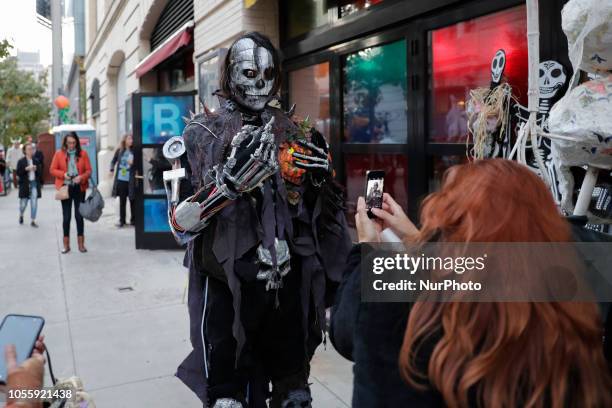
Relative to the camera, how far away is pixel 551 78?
10.6 feet

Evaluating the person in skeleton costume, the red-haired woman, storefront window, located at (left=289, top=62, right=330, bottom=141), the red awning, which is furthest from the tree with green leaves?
the red-haired woman

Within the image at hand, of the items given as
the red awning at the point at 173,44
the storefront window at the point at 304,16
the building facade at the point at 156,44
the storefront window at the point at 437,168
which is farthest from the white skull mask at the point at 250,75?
the red awning at the point at 173,44

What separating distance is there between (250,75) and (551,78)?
1.73 metres

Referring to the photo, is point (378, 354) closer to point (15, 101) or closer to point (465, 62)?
point (465, 62)

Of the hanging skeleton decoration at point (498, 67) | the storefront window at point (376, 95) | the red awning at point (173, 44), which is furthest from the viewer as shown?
the red awning at point (173, 44)

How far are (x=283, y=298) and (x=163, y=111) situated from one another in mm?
5954

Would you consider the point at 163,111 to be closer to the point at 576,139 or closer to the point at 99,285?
the point at 99,285

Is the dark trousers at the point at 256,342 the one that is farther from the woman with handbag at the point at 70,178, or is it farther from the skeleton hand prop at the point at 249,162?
the woman with handbag at the point at 70,178

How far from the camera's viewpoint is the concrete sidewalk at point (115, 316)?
3688 millimetres

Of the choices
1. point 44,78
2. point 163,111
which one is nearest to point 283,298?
point 163,111

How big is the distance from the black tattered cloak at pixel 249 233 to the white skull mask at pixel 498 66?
168cm

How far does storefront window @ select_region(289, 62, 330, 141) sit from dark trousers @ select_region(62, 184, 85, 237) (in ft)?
10.7

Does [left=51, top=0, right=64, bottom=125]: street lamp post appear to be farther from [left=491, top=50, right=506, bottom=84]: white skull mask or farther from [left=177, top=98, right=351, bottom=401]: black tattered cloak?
[left=177, top=98, right=351, bottom=401]: black tattered cloak

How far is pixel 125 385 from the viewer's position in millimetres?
3719
